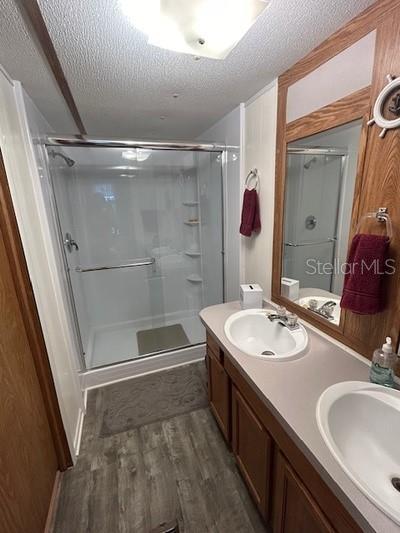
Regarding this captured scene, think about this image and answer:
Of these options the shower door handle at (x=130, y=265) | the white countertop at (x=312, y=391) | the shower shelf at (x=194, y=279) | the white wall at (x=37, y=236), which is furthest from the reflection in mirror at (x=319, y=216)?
the shower door handle at (x=130, y=265)

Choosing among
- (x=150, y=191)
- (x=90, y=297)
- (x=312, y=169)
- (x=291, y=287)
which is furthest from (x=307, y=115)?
(x=90, y=297)

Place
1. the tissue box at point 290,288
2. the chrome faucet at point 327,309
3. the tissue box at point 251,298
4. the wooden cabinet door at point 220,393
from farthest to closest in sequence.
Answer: the tissue box at point 251,298
the tissue box at point 290,288
the wooden cabinet door at point 220,393
the chrome faucet at point 327,309

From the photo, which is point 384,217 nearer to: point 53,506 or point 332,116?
point 332,116

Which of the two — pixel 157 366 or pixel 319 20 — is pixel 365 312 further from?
pixel 157 366

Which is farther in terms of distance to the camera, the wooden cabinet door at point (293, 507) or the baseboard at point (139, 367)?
the baseboard at point (139, 367)

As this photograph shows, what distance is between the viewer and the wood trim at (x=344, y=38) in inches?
35.1

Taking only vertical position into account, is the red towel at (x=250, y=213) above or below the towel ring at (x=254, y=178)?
below

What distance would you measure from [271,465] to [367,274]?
89 centimetres

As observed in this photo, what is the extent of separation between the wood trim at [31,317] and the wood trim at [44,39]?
526mm

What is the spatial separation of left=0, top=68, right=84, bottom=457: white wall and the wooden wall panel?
158cm

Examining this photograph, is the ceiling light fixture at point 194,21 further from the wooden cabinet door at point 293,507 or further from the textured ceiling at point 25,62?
the wooden cabinet door at point 293,507

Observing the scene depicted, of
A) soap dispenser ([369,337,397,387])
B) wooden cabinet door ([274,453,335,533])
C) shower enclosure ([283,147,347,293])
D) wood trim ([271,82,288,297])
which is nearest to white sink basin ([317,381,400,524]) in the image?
soap dispenser ([369,337,397,387])

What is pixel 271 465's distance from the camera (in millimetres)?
1011

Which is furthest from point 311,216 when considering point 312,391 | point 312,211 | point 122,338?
point 122,338
